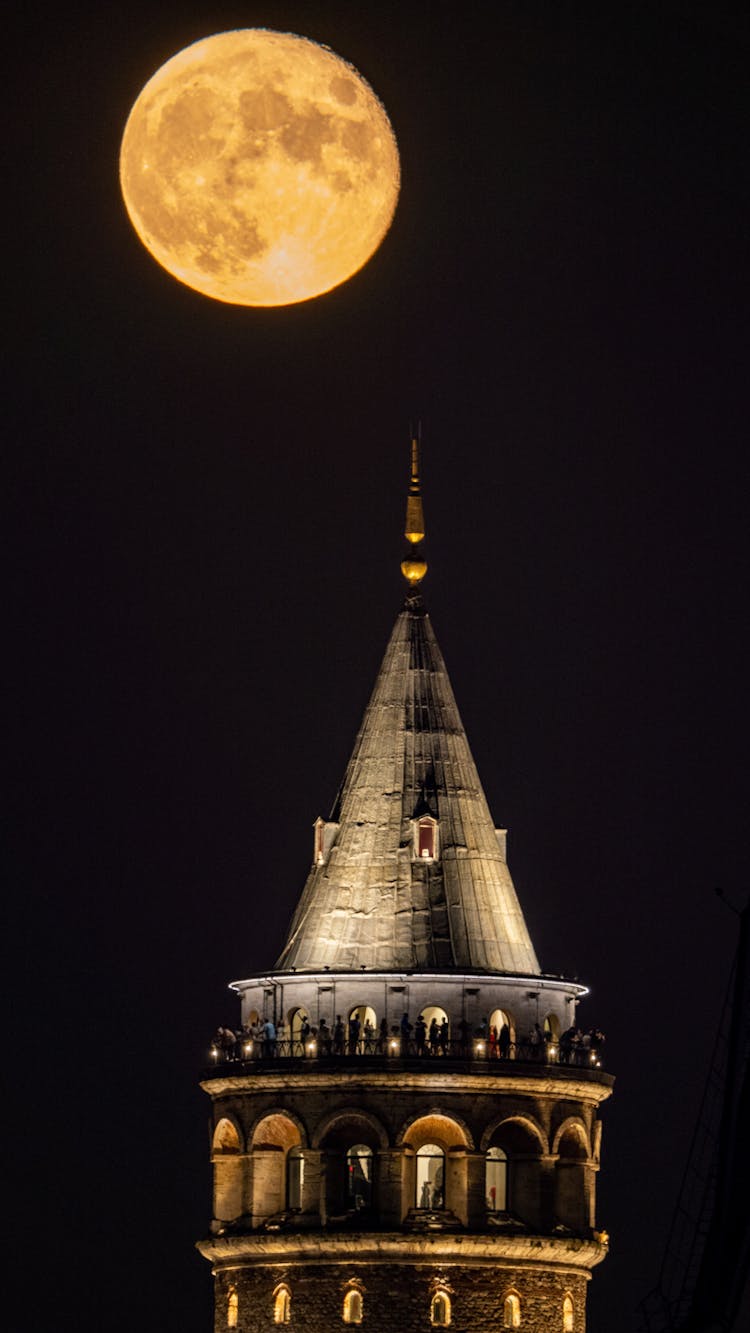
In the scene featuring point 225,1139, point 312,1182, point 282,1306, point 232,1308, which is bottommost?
point 282,1306

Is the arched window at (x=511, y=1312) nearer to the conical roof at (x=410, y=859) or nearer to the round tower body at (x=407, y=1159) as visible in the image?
the round tower body at (x=407, y=1159)

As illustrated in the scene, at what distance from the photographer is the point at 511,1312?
103 meters

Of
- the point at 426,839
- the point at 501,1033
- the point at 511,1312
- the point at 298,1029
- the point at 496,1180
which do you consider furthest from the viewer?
the point at 426,839

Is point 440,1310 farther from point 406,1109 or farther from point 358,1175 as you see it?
point 406,1109

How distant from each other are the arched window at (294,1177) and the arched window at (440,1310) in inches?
157

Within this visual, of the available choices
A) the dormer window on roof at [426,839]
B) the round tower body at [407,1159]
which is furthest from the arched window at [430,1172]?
the dormer window on roof at [426,839]

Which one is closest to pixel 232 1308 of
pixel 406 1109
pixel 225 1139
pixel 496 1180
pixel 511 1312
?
pixel 225 1139

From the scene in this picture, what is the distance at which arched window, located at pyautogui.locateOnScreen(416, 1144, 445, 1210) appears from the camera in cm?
10419

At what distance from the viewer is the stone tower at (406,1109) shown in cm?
10312

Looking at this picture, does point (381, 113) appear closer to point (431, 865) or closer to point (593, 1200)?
point (431, 865)

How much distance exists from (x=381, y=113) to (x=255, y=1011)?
69.3 ft

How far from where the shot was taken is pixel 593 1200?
106m

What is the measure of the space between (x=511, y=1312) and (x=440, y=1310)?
1.63 meters

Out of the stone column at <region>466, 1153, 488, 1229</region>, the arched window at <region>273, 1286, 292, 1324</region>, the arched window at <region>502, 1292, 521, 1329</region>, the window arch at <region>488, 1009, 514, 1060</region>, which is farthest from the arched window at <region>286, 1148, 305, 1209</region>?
the arched window at <region>502, 1292, 521, 1329</region>
